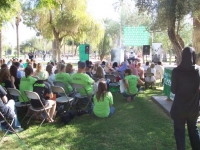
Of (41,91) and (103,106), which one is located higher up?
(41,91)

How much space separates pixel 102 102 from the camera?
5840 millimetres

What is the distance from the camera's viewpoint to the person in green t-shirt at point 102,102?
229 inches

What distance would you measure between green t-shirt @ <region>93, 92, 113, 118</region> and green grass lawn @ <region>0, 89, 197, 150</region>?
0.15m

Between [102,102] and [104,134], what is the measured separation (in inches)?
41.9

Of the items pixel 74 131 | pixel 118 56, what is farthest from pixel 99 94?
pixel 118 56

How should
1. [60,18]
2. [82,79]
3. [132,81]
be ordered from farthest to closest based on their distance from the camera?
[60,18], [132,81], [82,79]

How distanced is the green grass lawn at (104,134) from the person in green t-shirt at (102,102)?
16cm

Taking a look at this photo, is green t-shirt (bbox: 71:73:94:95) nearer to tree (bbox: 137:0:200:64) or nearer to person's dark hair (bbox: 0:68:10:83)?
person's dark hair (bbox: 0:68:10:83)

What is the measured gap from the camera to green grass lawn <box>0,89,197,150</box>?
438cm

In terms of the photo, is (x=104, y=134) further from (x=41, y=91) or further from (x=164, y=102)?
(x=164, y=102)

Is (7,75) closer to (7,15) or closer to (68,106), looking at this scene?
(68,106)

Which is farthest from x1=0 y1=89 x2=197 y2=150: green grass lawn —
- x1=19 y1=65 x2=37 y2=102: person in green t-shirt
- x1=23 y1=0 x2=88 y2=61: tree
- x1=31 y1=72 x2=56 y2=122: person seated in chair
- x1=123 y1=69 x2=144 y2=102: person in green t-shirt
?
x1=23 y1=0 x2=88 y2=61: tree

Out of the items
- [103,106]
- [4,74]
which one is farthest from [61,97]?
[4,74]

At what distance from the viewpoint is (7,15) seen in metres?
9.48
